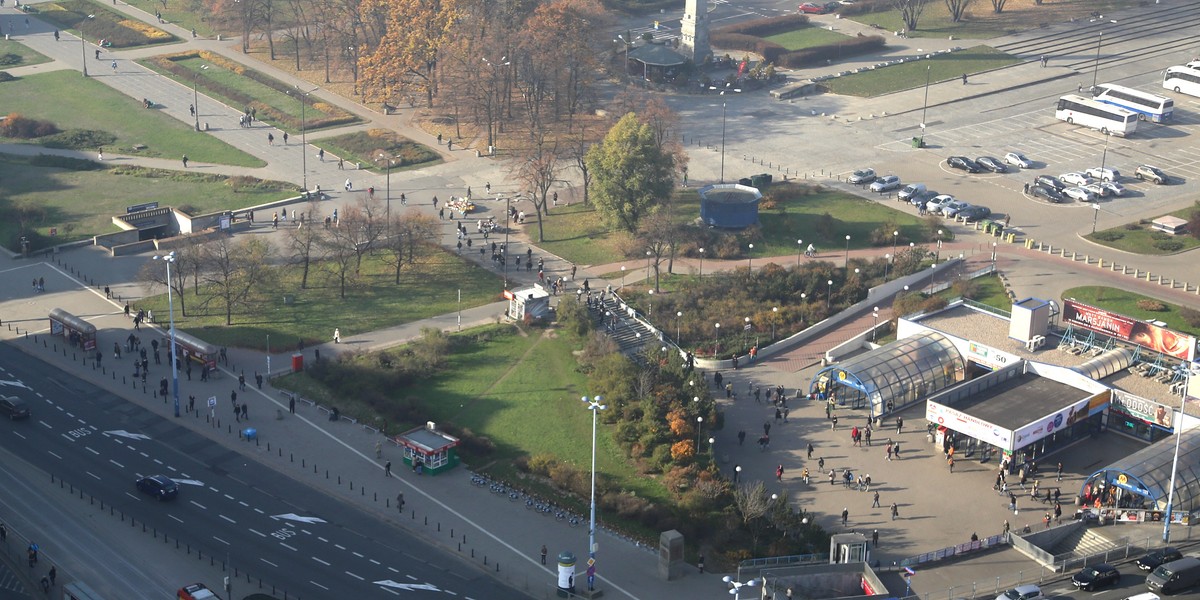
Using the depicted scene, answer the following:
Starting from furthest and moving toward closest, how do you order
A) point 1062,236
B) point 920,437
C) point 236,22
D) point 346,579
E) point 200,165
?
point 236,22
point 200,165
point 1062,236
point 920,437
point 346,579

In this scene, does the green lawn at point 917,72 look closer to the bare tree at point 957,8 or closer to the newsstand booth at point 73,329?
the bare tree at point 957,8

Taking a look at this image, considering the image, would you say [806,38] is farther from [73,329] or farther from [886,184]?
[73,329]

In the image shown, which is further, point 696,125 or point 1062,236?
point 696,125

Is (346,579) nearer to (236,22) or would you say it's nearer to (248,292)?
(248,292)

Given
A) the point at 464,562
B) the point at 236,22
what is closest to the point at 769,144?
the point at 236,22

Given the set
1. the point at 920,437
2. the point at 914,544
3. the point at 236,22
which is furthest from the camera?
the point at 236,22

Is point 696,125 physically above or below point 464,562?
above
